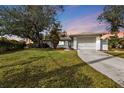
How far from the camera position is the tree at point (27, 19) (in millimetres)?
24531

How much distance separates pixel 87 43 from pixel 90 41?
0.36m

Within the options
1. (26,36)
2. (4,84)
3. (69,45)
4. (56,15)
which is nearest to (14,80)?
(4,84)

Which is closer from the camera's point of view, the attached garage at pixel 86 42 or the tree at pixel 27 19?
the tree at pixel 27 19

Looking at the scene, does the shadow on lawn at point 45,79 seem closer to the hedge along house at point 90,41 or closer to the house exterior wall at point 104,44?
the hedge along house at point 90,41

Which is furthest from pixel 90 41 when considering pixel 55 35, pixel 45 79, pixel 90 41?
pixel 45 79

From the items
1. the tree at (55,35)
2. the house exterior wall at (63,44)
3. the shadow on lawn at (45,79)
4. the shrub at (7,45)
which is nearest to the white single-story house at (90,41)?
the tree at (55,35)

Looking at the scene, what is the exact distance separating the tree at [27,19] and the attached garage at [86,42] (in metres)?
3.42

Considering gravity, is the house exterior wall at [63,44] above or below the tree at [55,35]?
below

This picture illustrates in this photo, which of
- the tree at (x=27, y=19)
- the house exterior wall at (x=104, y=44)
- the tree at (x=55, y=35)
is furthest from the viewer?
the tree at (x=55, y=35)

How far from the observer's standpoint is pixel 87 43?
86.1 feet

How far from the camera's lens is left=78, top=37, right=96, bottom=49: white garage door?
25.8m

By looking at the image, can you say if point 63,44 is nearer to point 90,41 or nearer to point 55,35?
point 55,35

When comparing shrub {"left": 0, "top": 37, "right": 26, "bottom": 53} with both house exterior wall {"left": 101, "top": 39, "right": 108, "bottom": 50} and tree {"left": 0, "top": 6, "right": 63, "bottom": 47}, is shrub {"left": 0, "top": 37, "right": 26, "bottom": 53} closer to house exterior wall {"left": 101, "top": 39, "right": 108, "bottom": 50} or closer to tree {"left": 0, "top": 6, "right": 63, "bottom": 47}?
tree {"left": 0, "top": 6, "right": 63, "bottom": 47}
